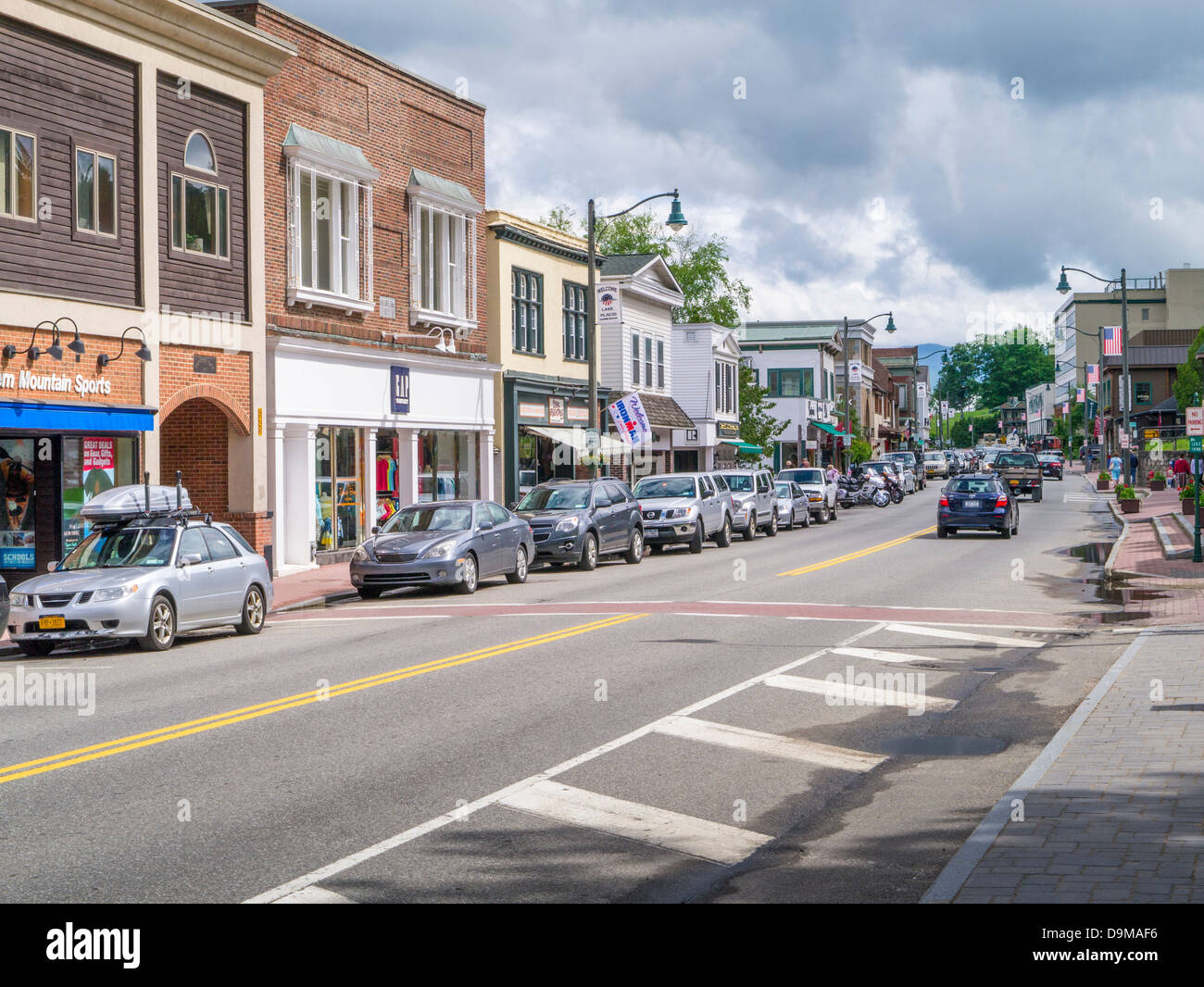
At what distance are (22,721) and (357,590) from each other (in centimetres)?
1174

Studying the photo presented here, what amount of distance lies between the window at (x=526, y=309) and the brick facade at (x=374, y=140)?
2.13 metres

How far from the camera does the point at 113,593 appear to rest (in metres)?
15.0

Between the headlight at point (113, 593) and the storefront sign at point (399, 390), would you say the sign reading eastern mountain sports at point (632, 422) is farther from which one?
the headlight at point (113, 593)

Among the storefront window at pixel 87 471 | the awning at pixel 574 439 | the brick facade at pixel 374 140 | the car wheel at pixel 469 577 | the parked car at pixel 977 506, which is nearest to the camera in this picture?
the storefront window at pixel 87 471

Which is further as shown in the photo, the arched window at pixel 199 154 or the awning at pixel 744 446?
the awning at pixel 744 446

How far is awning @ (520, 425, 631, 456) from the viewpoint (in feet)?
124

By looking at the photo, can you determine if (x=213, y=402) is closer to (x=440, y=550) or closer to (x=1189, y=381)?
(x=440, y=550)

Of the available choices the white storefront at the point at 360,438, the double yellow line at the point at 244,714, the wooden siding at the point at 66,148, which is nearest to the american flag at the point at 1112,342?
the white storefront at the point at 360,438

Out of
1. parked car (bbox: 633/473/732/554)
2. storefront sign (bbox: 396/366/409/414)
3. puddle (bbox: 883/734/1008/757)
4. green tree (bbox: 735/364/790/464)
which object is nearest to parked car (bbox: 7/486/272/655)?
puddle (bbox: 883/734/1008/757)

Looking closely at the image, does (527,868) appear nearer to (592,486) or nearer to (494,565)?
(494,565)

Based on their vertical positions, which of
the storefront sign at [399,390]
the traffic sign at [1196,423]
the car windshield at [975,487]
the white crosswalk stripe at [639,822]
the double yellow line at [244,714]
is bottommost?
the white crosswalk stripe at [639,822]

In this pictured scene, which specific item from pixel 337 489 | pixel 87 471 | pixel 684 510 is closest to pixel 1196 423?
pixel 684 510

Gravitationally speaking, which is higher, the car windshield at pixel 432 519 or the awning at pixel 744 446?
the awning at pixel 744 446

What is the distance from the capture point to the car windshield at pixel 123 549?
1595 centimetres
